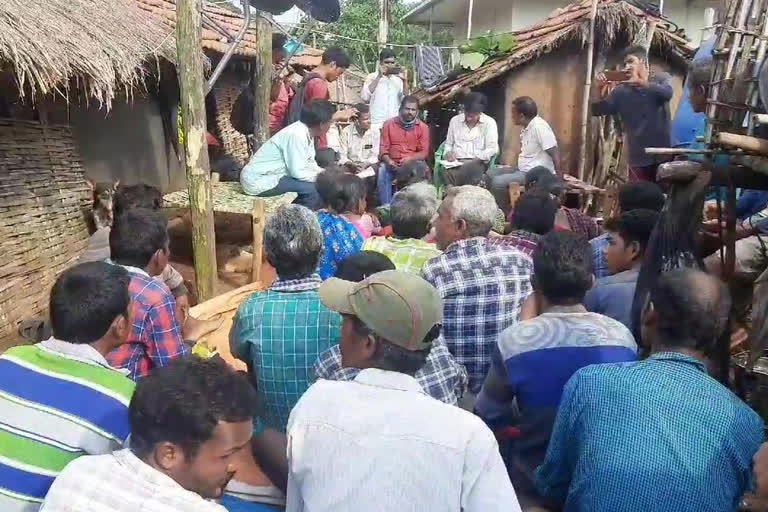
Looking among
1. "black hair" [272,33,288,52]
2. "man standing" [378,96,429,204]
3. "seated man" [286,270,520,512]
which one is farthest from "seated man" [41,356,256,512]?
"black hair" [272,33,288,52]

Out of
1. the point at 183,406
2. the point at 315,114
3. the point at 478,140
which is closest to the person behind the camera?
the point at 183,406

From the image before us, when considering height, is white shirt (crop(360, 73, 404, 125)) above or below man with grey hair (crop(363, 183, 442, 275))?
above

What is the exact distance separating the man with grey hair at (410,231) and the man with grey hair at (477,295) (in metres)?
0.60

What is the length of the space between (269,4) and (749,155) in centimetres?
674

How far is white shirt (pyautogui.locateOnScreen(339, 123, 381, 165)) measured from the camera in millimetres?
10758

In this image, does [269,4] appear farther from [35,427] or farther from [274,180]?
[35,427]

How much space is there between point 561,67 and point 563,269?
815cm

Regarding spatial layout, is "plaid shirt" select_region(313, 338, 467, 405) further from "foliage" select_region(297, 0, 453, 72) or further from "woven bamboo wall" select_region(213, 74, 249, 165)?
"foliage" select_region(297, 0, 453, 72)

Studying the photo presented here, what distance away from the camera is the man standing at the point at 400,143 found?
31.7 ft

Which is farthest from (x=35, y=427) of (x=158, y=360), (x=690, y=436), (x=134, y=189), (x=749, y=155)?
(x=134, y=189)

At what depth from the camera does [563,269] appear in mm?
2639

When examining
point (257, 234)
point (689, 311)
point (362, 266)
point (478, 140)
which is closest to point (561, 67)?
point (478, 140)

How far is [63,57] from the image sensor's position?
16.7 feet

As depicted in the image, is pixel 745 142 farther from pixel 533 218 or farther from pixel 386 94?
pixel 386 94
